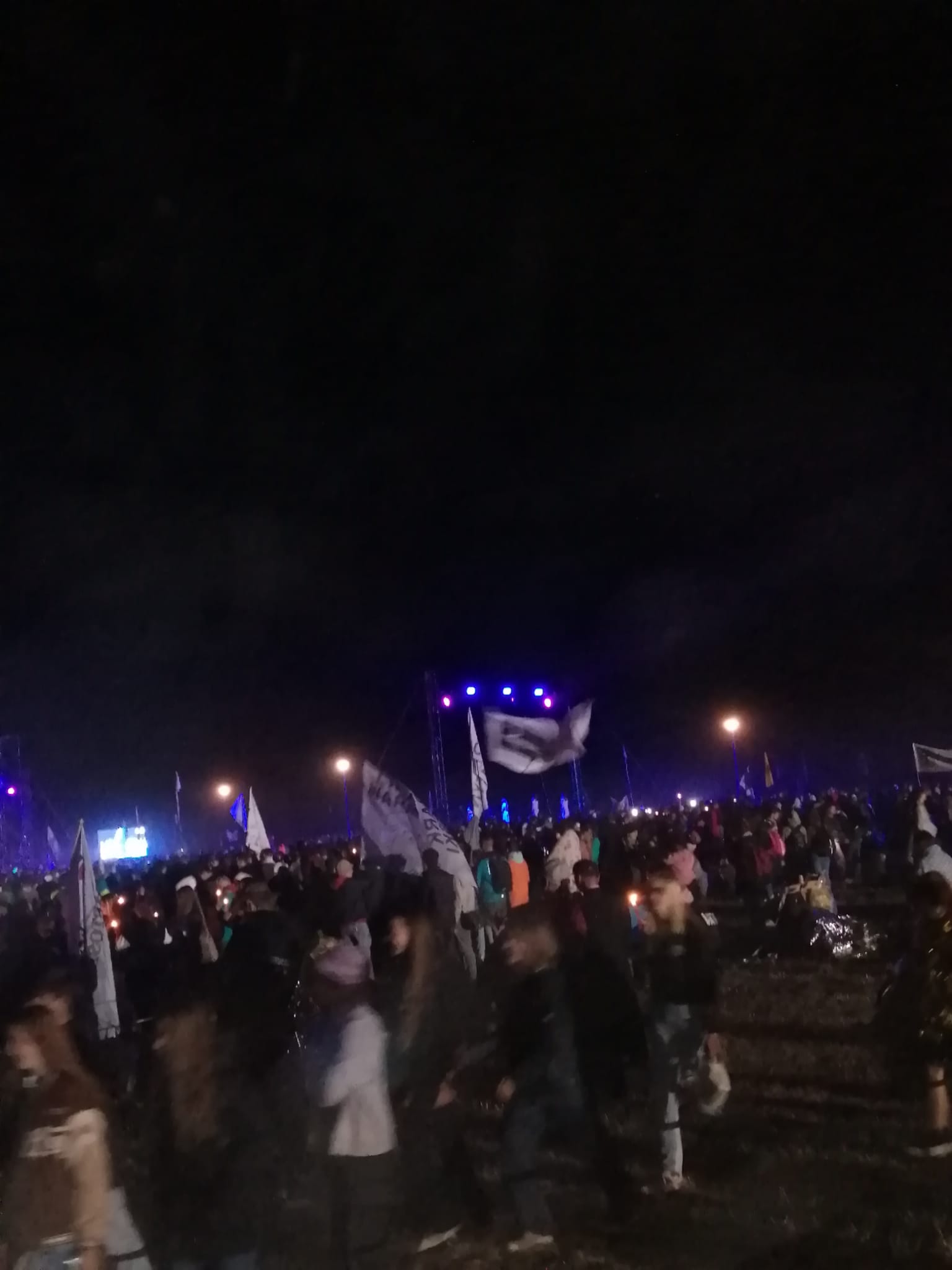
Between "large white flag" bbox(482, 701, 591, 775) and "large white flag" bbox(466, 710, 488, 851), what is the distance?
756mm

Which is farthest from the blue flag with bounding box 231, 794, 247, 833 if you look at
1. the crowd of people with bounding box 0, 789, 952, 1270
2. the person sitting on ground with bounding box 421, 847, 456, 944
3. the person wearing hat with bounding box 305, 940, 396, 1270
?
the person wearing hat with bounding box 305, 940, 396, 1270

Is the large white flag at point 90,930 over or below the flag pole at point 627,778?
below

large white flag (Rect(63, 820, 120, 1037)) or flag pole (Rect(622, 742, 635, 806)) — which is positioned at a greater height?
flag pole (Rect(622, 742, 635, 806))

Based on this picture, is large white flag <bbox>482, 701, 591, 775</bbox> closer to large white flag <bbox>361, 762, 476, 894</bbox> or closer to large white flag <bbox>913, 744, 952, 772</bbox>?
large white flag <bbox>913, 744, 952, 772</bbox>

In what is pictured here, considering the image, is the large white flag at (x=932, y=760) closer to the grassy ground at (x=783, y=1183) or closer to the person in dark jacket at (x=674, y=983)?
the grassy ground at (x=783, y=1183)

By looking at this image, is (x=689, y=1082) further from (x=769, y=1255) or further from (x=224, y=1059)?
(x=224, y=1059)

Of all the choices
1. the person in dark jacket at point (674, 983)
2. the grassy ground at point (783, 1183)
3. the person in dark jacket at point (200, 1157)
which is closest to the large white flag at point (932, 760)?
the grassy ground at point (783, 1183)

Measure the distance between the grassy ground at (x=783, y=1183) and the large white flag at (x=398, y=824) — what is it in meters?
3.19

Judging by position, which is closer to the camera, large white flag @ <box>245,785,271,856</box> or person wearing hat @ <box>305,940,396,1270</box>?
person wearing hat @ <box>305,940,396,1270</box>

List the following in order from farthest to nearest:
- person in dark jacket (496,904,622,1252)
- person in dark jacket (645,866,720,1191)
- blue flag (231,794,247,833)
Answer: blue flag (231,794,247,833) → person in dark jacket (645,866,720,1191) → person in dark jacket (496,904,622,1252)

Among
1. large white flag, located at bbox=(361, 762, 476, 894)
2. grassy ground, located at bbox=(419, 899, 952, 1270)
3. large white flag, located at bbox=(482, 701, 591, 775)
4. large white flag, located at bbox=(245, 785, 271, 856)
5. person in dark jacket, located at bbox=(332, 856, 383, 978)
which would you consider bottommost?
grassy ground, located at bbox=(419, 899, 952, 1270)

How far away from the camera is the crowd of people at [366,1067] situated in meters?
4.05

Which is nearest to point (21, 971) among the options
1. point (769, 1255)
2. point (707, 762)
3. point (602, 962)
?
point (602, 962)

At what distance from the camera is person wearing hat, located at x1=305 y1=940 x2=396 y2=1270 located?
481 centimetres
